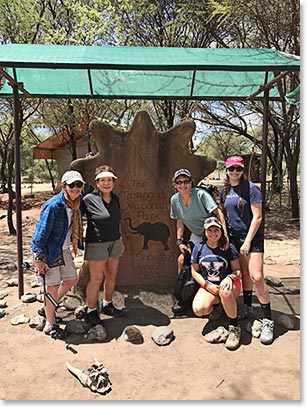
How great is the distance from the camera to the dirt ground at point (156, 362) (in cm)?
311

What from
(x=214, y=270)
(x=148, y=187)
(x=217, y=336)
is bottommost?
(x=217, y=336)

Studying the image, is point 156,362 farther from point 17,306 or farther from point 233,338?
point 17,306

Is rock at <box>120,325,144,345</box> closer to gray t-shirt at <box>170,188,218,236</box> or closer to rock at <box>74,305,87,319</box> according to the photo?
rock at <box>74,305,87,319</box>

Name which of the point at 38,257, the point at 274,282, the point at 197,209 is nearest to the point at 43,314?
the point at 38,257

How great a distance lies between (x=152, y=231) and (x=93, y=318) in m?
1.44

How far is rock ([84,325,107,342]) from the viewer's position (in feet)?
12.8

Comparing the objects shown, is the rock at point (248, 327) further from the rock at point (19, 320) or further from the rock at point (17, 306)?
the rock at point (17, 306)

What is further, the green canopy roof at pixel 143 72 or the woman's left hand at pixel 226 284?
the green canopy roof at pixel 143 72

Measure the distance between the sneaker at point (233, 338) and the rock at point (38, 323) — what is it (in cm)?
193

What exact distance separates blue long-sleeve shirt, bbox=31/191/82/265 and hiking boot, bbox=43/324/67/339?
727mm

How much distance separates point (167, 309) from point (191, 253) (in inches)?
31.7

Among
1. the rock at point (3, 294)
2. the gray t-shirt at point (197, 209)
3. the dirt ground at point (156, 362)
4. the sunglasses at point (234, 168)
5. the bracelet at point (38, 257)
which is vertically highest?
the sunglasses at point (234, 168)

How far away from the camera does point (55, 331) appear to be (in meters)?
3.96

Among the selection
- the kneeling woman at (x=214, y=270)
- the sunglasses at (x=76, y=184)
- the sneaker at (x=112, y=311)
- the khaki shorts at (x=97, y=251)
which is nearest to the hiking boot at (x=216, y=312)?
the kneeling woman at (x=214, y=270)
